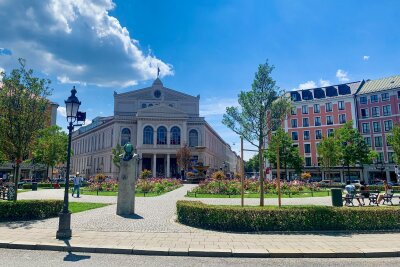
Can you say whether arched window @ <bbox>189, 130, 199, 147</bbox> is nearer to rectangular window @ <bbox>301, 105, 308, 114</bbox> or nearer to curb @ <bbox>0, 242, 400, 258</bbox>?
rectangular window @ <bbox>301, 105, 308, 114</bbox>

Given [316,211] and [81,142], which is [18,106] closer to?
[316,211]

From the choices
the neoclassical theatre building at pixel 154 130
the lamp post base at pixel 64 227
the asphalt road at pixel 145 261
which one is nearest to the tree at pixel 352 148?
the neoclassical theatre building at pixel 154 130

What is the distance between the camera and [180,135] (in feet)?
230

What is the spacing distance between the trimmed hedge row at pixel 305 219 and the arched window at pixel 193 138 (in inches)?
2501

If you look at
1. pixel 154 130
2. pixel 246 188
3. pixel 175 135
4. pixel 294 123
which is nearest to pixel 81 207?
pixel 246 188

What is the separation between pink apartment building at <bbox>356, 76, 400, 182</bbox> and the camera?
55.8m

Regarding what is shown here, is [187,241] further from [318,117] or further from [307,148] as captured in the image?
[318,117]

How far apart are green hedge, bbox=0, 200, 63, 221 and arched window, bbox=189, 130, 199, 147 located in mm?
60975

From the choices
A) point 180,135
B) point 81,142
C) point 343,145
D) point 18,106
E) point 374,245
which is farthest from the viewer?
point 81,142

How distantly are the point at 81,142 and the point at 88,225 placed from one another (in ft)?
327

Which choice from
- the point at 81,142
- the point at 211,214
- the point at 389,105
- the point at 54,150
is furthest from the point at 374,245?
the point at 81,142

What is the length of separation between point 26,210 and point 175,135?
2271 inches

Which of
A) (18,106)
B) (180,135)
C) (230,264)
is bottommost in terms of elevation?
(230,264)

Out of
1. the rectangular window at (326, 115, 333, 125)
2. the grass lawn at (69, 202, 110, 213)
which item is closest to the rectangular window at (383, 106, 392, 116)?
the rectangular window at (326, 115, 333, 125)
